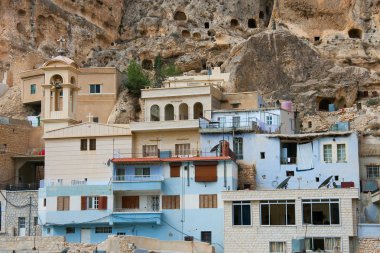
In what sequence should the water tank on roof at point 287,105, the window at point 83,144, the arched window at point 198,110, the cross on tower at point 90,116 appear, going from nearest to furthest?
the window at point 83,144, the arched window at point 198,110, the water tank on roof at point 287,105, the cross on tower at point 90,116

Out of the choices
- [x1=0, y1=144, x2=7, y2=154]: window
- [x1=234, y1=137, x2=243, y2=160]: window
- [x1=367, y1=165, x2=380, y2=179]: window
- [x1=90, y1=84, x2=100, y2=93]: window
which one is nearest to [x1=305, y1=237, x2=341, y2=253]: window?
[x1=367, y1=165, x2=380, y2=179]: window

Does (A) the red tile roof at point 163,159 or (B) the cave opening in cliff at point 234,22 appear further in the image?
(B) the cave opening in cliff at point 234,22

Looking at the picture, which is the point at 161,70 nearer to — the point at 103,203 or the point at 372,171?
the point at 103,203

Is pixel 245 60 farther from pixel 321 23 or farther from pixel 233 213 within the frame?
pixel 233 213

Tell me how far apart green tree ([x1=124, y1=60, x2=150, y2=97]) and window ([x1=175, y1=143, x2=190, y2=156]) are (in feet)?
44.5

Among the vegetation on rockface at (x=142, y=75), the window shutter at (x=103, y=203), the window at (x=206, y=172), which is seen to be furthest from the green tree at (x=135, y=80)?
the window at (x=206, y=172)

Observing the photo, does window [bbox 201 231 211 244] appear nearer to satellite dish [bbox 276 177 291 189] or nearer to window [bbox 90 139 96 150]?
satellite dish [bbox 276 177 291 189]

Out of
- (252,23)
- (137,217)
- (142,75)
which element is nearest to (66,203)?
(137,217)

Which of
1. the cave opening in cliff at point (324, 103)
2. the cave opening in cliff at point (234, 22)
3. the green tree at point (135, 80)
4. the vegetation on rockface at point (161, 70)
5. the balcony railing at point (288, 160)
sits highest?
the cave opening in cliff at point (234, 22)

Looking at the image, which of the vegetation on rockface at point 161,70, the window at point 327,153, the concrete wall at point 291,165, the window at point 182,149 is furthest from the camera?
the vegetation on rockface at point 161,70

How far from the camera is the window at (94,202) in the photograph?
52.8 meters

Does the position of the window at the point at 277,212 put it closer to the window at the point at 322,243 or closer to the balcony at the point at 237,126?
the window at the point at 322,243

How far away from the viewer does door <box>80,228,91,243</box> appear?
2086 inches

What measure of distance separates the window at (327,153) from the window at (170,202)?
9170 mm
